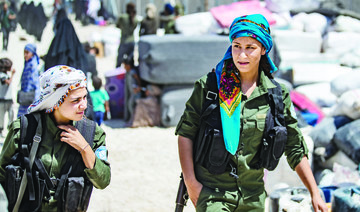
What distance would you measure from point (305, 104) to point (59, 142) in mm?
6298

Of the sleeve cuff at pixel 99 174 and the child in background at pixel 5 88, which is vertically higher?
the sleeve cuff at pixel 99 174

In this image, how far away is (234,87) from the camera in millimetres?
2689

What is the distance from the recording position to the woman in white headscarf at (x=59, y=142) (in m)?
2.52

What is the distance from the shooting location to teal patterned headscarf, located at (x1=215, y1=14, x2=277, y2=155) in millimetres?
2615

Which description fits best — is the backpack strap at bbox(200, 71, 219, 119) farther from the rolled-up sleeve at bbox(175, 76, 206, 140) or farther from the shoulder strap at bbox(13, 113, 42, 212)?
the shoulder strap at bbox(13, 113, 42, 212)

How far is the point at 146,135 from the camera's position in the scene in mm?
8289

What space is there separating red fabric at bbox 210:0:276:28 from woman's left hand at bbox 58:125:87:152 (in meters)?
8.34

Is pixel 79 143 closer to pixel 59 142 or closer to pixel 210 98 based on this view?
pixel 59 142

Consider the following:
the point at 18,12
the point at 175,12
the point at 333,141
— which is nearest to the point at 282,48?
the point at 175,12

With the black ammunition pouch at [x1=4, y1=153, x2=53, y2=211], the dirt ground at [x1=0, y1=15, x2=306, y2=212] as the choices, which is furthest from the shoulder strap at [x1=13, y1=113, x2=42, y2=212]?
the dirt ground at [x1=0, y1=15, x2=306, y2=212]

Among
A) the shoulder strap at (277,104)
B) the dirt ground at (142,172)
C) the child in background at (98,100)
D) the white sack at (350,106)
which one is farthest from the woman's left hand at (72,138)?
the child in background at (98,100)

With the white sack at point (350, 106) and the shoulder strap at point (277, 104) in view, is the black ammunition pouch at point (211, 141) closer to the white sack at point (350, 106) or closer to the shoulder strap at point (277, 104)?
the shoulder strap at point (277, 104)

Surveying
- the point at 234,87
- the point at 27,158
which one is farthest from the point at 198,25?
the point at 27,158

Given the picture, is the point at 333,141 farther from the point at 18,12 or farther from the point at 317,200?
the point at 18,12
